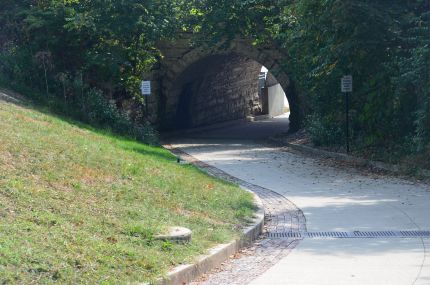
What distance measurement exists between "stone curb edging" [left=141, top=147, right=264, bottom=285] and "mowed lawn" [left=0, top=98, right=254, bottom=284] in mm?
106

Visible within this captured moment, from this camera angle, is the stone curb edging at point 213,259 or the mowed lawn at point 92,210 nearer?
the mowed lawn at point 92,210

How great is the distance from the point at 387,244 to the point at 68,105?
13.6m

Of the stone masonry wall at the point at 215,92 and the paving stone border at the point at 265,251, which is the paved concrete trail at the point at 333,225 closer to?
the paving stone border at the point at 265,251

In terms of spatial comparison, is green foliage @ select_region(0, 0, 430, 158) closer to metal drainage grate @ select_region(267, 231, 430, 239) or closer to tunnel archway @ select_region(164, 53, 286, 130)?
tunnel archway @ select_region(164, 53, 286, 130)

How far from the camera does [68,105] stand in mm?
21391

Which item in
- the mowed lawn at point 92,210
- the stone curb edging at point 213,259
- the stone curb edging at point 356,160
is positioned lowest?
the stone curb edging at point 356,160

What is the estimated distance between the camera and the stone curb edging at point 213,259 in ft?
23.6

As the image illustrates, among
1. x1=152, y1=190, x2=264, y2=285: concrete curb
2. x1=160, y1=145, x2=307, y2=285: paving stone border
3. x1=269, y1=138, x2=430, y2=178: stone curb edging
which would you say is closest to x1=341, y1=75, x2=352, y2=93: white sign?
x1=269, y1=138, x2=430, y2=178: stone curb edging

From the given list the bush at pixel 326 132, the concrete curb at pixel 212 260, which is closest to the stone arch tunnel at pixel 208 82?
the bush at pixel 326 132

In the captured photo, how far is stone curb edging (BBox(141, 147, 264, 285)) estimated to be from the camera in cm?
719

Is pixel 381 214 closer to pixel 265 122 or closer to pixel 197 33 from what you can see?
pixel 197 33

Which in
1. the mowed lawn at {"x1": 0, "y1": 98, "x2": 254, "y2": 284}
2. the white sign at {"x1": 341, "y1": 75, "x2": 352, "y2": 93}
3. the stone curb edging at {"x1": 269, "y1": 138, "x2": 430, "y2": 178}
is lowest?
the stone curb edging at {"x1": 269, "y1": 138, "x2": 430, "y2": 178}

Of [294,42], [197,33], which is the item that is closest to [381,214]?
[294,42]

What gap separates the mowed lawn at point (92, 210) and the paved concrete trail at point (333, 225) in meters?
0.71
